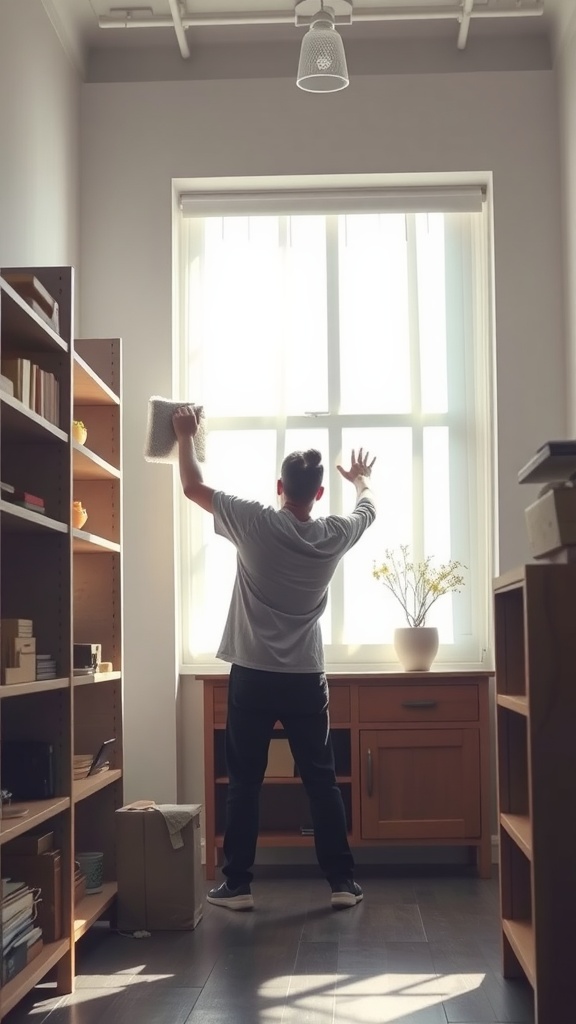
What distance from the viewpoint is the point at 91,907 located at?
353 centimetres

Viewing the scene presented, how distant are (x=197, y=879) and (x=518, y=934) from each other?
4.12ft

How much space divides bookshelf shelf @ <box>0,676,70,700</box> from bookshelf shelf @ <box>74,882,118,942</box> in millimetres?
702

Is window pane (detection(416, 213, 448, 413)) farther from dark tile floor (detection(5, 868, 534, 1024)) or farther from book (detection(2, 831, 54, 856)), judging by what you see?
book (detection(2, 831, 54, 856))

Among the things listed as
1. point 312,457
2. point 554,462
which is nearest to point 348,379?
point 312,457

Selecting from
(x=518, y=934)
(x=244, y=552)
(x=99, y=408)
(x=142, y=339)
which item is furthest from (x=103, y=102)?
(x=518, y=934)

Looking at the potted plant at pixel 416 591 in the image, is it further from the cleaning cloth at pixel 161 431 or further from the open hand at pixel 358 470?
the cleaning cloth at pixel 161 431

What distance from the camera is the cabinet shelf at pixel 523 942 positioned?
259 centimetres

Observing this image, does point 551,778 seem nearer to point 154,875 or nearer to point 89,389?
point 154,875

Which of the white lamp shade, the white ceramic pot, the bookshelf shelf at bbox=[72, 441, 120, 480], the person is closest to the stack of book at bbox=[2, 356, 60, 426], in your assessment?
the bookshelf shelf at bbox=[72, 441, 120, 480]

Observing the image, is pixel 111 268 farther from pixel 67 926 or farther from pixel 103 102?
pixel 67 926

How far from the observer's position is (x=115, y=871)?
3.87 meters

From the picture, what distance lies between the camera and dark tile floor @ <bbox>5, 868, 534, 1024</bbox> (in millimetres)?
2850

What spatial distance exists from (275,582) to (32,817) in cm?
135

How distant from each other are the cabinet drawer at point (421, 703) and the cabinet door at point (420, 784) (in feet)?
0.18
